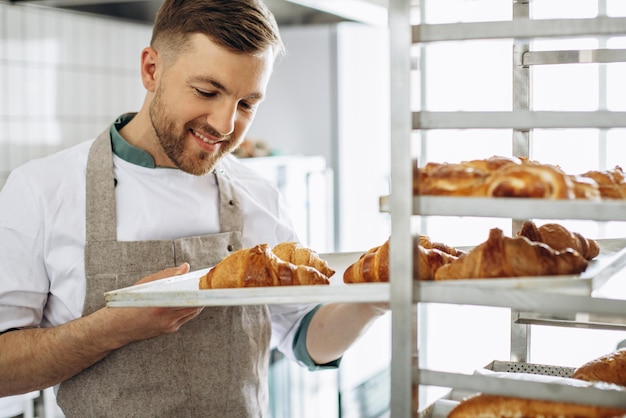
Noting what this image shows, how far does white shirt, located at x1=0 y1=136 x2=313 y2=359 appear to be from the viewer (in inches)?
58.3

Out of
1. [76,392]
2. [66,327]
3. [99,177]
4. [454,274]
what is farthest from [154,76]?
[454,274]

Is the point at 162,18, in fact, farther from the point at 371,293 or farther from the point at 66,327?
the point at 371,293

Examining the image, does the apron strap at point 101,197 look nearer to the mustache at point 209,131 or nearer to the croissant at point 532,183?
the mustache at point 209,131

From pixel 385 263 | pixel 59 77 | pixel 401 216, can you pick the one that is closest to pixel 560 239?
pixel 385 263

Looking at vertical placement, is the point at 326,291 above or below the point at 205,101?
below

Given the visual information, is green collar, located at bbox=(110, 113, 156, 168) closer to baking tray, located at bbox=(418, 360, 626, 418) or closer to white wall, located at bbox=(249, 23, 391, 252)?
baking tray, located at bbox=(418, 360, 626, 418)

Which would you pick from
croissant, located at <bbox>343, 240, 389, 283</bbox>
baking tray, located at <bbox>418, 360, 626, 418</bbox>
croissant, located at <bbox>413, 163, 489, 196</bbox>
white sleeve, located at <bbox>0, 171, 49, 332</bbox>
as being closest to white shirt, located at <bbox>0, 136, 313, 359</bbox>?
white sleeve, located at <bbox>0, 171, 49, 332</bbox>

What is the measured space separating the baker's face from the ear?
0.04m

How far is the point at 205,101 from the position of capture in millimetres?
1462

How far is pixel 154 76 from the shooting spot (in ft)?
5.23

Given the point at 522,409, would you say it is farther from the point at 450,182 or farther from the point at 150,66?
the point at 150,66

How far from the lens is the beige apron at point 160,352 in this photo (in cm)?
151

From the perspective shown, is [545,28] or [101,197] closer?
[545,28]

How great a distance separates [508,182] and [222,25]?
2.55 feet
